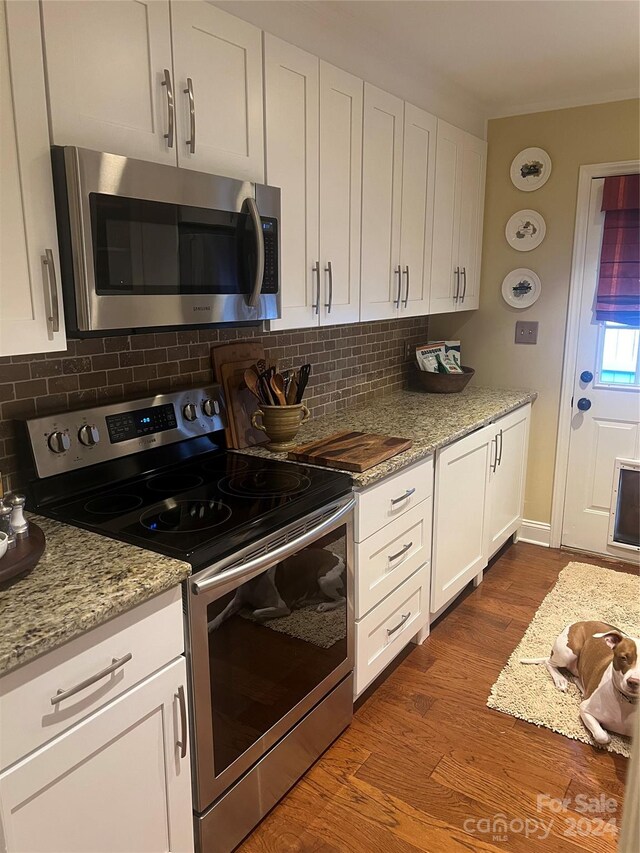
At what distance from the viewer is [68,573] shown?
4.31 ft

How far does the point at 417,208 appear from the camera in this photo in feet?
9.45

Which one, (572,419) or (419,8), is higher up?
(419,8)

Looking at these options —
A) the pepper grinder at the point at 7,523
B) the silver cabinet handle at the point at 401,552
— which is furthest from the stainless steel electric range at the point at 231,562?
the silver cabinet handle at the point at 401,552

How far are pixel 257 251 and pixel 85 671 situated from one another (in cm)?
120

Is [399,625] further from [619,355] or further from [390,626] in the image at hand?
[619,355]

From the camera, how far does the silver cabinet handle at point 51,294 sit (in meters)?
1.40

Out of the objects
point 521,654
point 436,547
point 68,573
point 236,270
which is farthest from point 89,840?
point 521,654

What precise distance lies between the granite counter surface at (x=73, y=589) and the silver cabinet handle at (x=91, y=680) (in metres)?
0.10

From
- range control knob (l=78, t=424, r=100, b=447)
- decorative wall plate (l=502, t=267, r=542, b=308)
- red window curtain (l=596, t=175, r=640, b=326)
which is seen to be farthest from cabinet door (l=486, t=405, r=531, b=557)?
range control knob (l=78, t=424, r=100, b=447)

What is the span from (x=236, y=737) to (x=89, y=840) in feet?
1.40

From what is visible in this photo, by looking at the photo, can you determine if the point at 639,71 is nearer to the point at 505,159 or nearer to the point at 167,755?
the point at 505,159

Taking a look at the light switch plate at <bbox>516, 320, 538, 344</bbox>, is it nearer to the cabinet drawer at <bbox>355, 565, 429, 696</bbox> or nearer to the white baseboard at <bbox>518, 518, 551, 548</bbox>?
the white baseboard at <bbox>518, 518, 551, 548</bbox>

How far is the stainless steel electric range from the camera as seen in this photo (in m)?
1.52

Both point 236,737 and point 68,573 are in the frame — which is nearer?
point 68,573
